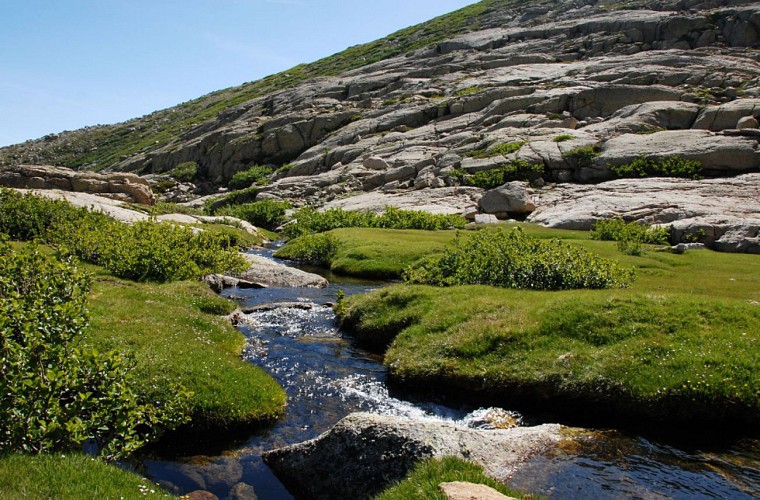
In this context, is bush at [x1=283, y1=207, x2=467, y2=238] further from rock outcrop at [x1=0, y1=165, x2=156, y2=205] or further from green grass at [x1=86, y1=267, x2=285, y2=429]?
green grass at [x1=86, y1=267, x2=285, y2=429]

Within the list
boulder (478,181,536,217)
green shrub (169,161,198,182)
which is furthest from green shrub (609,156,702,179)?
green shrub (169,161,198,182)

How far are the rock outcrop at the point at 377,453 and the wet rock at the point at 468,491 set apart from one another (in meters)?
1.79

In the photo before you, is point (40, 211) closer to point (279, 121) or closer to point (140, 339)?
point (140, 339)

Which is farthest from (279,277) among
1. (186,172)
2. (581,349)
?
(186,172)

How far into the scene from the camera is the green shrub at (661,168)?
6538cm

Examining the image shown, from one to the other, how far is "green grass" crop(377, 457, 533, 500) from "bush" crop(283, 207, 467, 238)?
1951 inches

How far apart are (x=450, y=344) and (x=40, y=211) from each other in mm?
33070

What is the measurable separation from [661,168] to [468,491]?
230 feet

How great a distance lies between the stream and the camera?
11156mm

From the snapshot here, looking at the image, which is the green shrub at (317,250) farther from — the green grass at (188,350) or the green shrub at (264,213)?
the green shrub at (264,213)

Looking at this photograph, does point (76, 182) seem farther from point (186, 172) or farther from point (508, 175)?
point (508, 175)

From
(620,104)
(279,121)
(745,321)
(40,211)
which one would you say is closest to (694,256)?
(745,321)

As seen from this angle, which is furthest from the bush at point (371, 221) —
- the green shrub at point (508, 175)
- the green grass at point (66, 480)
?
the green grass at point (66, 480)

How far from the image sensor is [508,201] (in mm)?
63625
